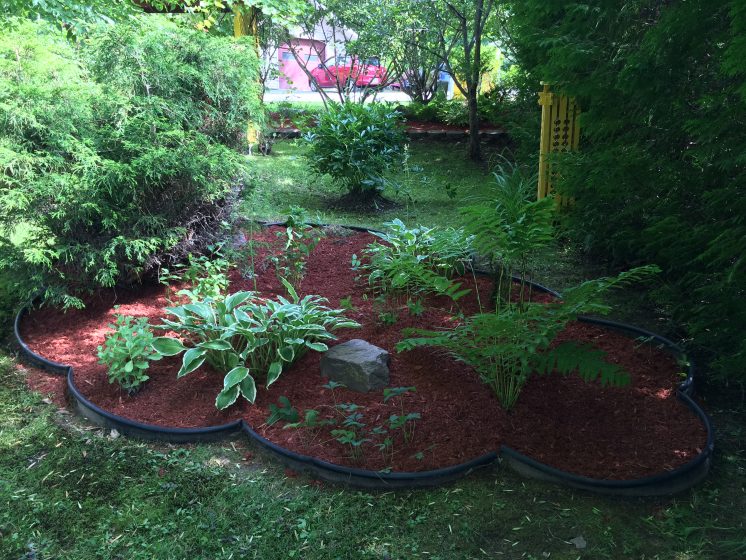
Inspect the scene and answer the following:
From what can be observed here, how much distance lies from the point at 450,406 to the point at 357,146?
4.91 m

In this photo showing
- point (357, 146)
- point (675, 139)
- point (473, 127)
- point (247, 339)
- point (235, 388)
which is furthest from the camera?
point (473, 127)

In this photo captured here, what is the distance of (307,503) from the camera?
273cm

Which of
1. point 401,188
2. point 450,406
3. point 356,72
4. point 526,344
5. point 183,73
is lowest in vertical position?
point 450,406

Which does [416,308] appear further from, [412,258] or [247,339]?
[247,339]

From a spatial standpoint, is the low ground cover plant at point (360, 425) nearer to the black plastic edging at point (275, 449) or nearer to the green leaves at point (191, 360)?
the black plastic edging at point (275, 449)

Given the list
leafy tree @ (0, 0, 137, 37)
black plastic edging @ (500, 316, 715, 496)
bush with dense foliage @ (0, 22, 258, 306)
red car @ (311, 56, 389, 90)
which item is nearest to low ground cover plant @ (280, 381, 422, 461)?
black plastic edging @ (500, 316, 715, 496)

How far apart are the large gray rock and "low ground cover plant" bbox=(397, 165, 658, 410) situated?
347mm

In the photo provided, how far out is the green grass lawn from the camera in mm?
2482

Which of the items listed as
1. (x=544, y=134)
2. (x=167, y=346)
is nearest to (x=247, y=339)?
(x=167, y=346)

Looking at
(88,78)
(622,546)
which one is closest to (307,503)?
(622,546)

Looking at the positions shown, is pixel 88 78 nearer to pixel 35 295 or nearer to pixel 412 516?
pixel 35 295

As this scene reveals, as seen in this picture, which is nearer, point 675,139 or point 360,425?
point 360,425

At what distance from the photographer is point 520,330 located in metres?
2.86

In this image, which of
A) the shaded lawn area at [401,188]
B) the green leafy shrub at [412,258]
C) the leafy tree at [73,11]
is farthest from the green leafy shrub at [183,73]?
the leafy tree at [73,11]
